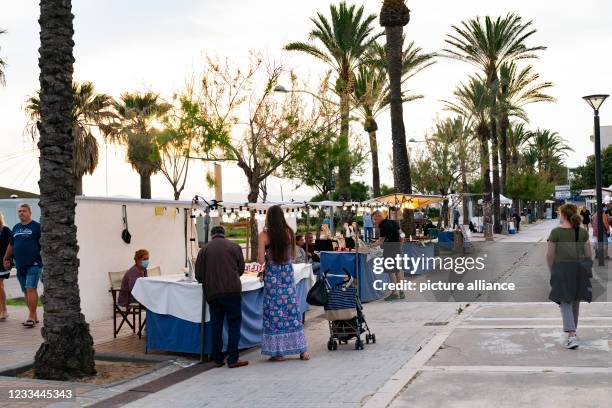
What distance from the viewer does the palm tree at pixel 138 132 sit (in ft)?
142

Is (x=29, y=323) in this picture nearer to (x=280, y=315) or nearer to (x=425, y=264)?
(x=280, y=315)

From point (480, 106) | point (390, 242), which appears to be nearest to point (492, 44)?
point (480, 106)

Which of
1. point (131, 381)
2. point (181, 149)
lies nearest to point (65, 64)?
point (131, 381)

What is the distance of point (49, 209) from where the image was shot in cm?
872

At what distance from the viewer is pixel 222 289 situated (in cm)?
930

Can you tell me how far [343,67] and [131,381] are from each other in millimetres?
27582

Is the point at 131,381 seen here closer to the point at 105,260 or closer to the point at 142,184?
the point at 105,260

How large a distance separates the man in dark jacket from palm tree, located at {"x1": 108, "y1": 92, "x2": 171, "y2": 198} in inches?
1296

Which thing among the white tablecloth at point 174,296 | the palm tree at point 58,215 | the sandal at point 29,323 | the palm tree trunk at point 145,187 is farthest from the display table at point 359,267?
the palm tree trunk at point 145,187

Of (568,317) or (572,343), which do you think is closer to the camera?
(572,343)

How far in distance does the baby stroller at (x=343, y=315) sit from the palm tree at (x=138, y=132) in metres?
32.4

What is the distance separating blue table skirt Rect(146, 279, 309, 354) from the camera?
32.8ft

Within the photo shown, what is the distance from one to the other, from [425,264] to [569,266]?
12.7 metres

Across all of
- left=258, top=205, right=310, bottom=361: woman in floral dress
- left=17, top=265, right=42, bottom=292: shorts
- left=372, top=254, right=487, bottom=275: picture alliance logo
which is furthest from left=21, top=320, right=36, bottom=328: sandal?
left=372, top=254, right=487, bottom=275: picture alliance logo
